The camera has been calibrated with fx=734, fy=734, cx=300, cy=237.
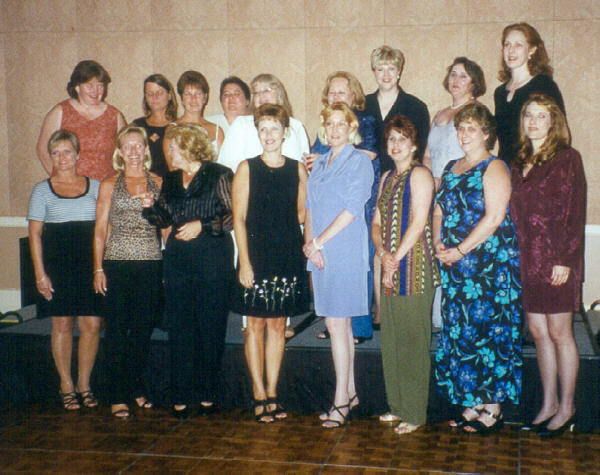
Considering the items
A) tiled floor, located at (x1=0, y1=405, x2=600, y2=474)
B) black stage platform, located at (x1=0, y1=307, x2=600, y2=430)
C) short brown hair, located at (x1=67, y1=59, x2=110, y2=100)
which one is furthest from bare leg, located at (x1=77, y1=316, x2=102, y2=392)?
short brown hair, located at (x1=67, y1=59, x2=110, y2=100)

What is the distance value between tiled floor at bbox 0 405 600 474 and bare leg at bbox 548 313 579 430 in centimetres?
22

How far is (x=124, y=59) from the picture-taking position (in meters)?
5.76

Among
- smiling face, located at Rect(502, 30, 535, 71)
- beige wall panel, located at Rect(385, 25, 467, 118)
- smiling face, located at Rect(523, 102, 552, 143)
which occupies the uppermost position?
beige wall panel, located at Rect(385, 25, 467, 118)

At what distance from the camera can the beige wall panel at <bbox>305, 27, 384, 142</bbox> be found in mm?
5414

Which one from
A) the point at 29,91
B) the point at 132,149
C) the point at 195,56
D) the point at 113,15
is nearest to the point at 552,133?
the point at 132,149

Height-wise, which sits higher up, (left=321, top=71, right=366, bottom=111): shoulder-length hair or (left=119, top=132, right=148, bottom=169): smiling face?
(left=321, top=71, right=366, bottom=111): shoulder-length hair

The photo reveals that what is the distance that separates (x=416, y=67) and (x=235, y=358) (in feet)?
8.86

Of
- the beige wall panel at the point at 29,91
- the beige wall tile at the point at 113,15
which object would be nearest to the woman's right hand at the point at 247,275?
the beige wall tile at the point at 113,15

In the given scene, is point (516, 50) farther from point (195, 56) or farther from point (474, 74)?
point (195, 56)

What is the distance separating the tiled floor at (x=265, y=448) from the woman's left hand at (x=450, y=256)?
2.71 feet

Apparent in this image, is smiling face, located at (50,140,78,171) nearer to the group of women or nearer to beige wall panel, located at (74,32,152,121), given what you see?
the group of women

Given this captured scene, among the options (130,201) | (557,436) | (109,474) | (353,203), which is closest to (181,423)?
(109,474)

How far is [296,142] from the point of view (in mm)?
3973

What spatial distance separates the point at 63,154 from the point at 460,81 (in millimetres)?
2092
